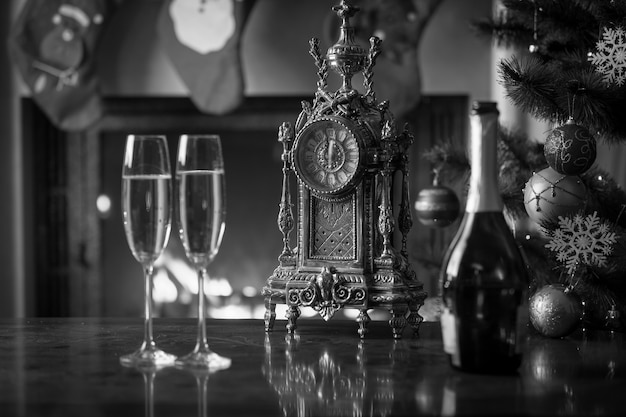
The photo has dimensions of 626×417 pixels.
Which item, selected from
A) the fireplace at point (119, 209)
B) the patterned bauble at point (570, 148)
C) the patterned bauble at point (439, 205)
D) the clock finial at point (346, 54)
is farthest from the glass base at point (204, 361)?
the fireplace at point (119, 209)

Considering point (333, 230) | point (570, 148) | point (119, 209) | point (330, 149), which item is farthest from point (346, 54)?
point (119, 209)

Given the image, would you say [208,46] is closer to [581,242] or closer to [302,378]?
[581,242]

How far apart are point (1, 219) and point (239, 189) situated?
2.66 feet

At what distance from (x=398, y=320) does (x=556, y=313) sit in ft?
0.62

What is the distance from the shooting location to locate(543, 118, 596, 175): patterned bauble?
4.03 ft

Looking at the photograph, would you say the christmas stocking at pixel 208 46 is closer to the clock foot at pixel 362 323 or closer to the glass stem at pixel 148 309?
the clock foot at pixel 362 323

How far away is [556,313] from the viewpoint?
1.11 meters

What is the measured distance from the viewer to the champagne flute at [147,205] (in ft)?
3.05

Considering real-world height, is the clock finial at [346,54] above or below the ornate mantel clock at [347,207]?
above

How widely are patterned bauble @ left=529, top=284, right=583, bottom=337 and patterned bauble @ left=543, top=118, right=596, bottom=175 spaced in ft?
0.66

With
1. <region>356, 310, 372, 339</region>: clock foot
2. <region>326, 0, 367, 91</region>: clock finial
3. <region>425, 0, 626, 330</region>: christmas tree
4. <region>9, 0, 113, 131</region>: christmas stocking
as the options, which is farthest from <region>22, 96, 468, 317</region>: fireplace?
<region>356, 310, 372, 339</region>: clock foot

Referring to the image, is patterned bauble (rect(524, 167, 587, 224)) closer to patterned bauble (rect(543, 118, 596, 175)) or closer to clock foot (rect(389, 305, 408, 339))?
patterned bauble (rect(543, 118, 596, 175))

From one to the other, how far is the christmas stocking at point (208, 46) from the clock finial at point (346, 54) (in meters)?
1.72

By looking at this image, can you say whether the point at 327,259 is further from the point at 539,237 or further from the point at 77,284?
the point at 77,284
